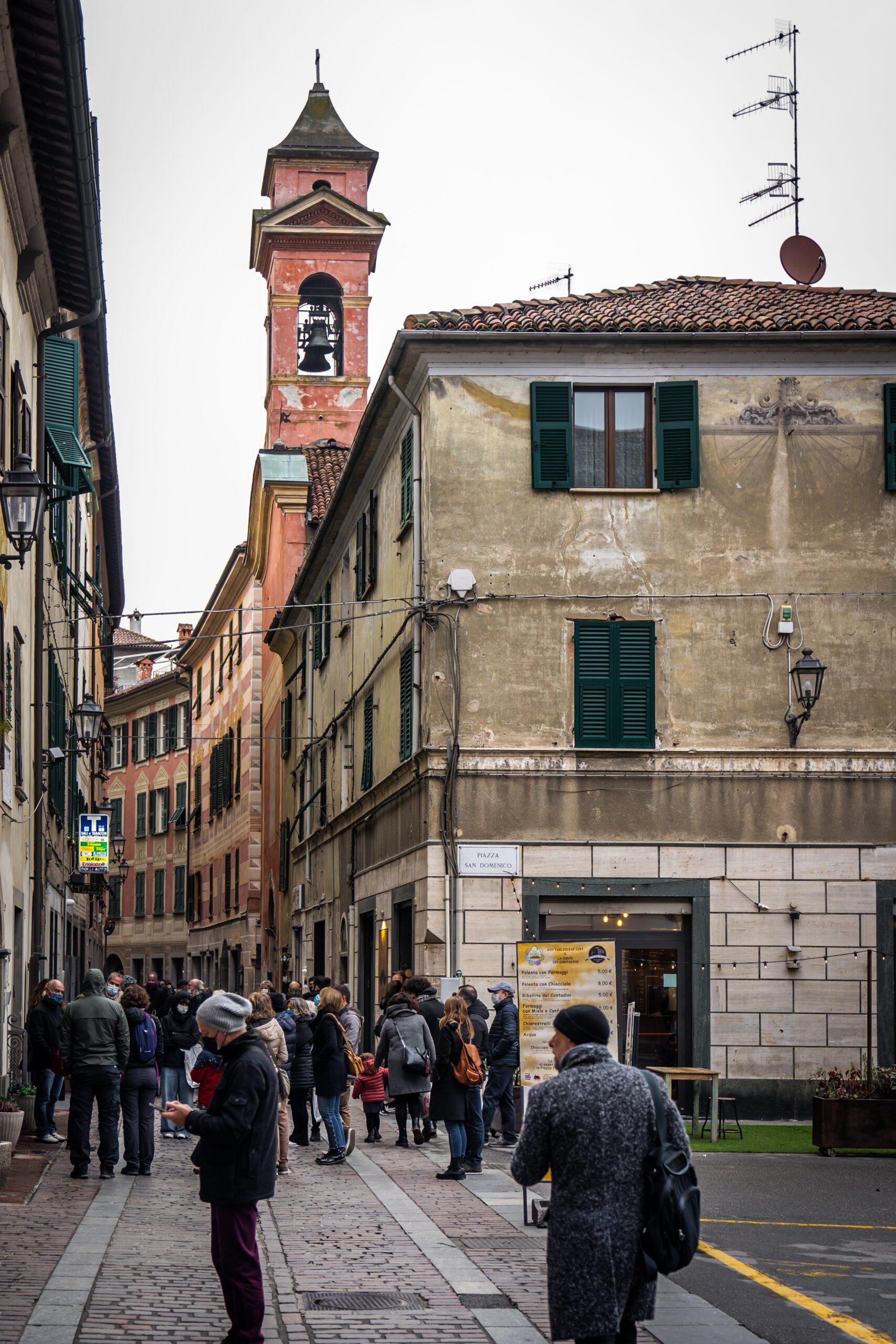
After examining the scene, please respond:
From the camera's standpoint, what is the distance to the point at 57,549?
24797mm

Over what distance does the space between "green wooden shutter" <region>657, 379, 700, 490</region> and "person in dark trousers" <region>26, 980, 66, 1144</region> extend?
31.8ft

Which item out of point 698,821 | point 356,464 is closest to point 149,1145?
point 698,821

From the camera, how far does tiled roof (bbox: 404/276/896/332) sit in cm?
2191

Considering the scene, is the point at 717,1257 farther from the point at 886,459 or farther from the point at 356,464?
the point at 356,464

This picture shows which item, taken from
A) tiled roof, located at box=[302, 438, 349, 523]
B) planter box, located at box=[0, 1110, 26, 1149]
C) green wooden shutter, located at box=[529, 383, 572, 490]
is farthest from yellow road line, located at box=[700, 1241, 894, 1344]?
→ tiled roof, located at box=[302, 438, 349, 523]

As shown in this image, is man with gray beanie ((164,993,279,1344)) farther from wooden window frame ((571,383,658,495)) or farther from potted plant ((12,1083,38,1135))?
wooden window frame ((571,383,658,495))

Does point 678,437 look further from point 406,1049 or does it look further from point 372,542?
point 406,1049

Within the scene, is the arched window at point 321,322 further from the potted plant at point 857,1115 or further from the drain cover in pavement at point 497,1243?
the drain cover in pavement at point 497,1243

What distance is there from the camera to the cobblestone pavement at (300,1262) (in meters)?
8.49

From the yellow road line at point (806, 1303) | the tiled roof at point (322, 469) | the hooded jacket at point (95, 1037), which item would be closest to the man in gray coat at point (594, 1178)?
the yellow road line at point (806, 1303)

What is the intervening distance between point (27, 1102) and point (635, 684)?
8.70 metres

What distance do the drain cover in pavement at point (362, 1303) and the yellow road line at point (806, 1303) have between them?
2.05 m

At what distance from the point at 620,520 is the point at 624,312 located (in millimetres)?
2937

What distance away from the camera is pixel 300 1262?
34.5 ft
